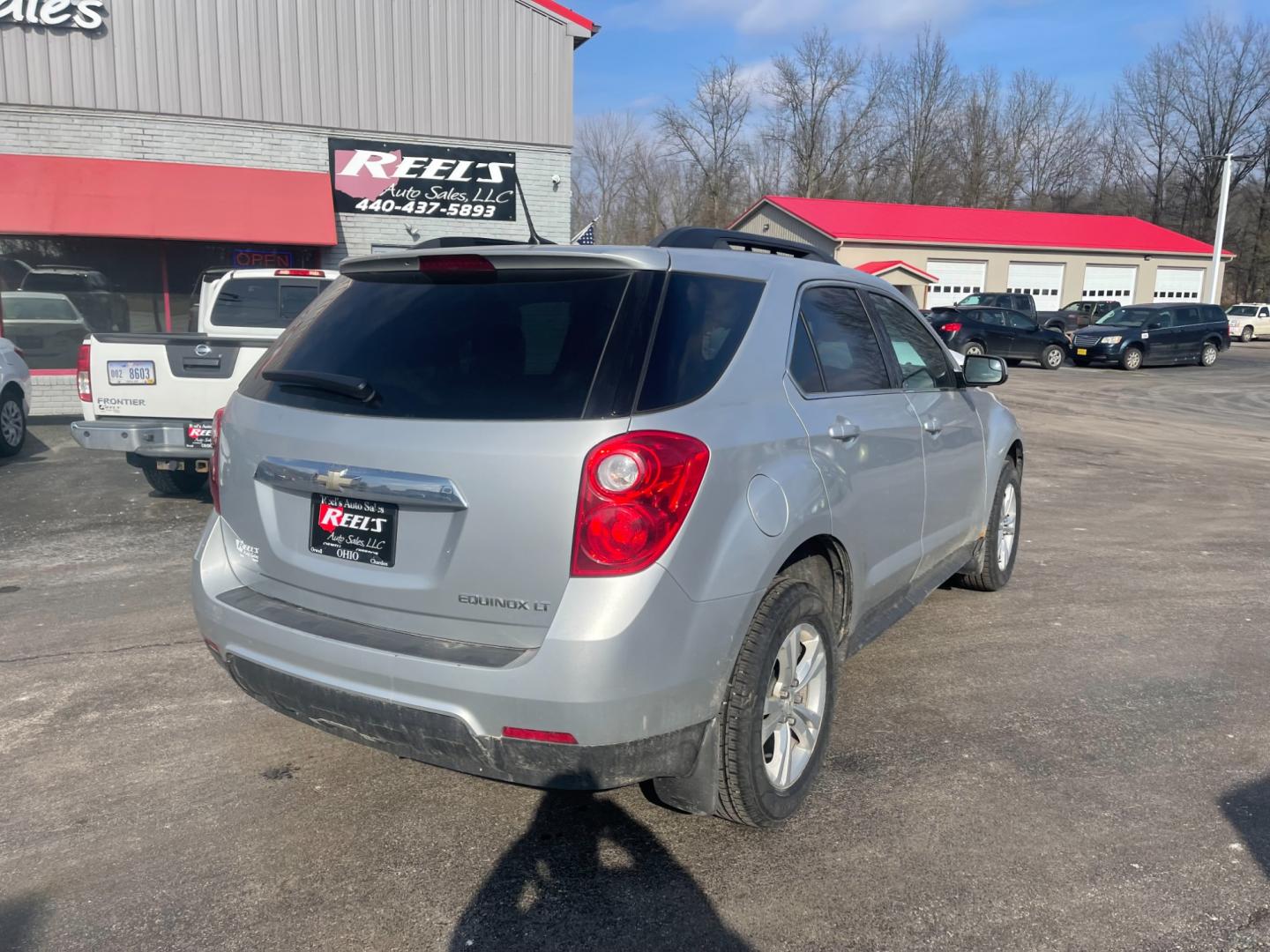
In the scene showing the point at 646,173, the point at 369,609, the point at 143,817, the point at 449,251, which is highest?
the point at 646,173

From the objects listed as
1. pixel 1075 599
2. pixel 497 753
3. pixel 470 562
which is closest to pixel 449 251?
pixel 470 562

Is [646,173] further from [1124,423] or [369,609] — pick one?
[369,609]

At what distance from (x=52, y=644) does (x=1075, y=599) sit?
555cm

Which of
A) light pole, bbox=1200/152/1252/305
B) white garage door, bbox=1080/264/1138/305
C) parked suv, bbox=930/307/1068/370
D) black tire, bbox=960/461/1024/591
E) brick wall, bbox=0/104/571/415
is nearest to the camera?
black tire, bbox=960/461/1024/591

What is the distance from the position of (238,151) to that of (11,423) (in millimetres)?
7132

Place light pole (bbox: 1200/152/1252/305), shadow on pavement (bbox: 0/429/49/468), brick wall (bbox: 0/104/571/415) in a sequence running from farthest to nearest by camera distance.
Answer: light pole (bbox: 1200/152/1252/305) → brick wall (bbox: 0/104/571/415) → shadow on pavement (bbox: 0/429/49/468)

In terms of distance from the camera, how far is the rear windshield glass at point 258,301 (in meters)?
8.74

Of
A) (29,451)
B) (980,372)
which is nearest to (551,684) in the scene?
(980,372)

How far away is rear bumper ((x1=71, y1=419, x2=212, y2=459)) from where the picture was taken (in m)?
7.04

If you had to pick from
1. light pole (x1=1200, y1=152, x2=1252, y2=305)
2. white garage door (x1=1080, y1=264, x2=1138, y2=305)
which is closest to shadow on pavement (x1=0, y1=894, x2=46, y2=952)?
light pole (x1=1200, y1=152, x2=1252, y2=305)

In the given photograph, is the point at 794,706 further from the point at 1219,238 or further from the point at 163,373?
the point at 1219,238

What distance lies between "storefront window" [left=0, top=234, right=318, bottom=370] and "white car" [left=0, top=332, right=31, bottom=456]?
4098mm

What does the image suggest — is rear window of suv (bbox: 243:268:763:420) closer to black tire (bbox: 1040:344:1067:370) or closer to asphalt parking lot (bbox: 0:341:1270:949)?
asphalt parking lot (bbox: 0:341:1270:949)

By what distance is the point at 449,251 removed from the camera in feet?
9.93
